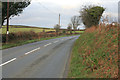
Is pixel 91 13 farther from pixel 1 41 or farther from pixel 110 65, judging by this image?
pixel 110 65

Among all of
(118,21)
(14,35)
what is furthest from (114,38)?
(14,35)

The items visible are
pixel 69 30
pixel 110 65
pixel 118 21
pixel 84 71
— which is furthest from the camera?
pixel 69 30

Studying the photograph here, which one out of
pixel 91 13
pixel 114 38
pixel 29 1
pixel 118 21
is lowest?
pixel 114 38

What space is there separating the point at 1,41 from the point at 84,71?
2113cm

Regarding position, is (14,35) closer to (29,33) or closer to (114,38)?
(29,33)

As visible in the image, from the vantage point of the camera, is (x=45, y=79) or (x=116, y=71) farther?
(x=45, y=79)

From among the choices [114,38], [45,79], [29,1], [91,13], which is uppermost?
[29,1]

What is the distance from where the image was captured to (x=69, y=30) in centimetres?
9375

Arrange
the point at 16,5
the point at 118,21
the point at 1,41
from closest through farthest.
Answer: the point at 118,21, the point at 1,41, the point at 16,5

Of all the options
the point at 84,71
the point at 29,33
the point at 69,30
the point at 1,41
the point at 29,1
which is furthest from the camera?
the point at 69,30

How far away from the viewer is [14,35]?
3047cm

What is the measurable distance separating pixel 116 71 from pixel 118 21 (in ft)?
22.0

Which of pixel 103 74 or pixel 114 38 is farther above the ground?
pixel 114 38

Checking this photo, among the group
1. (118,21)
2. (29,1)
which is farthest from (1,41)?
(118,21)
